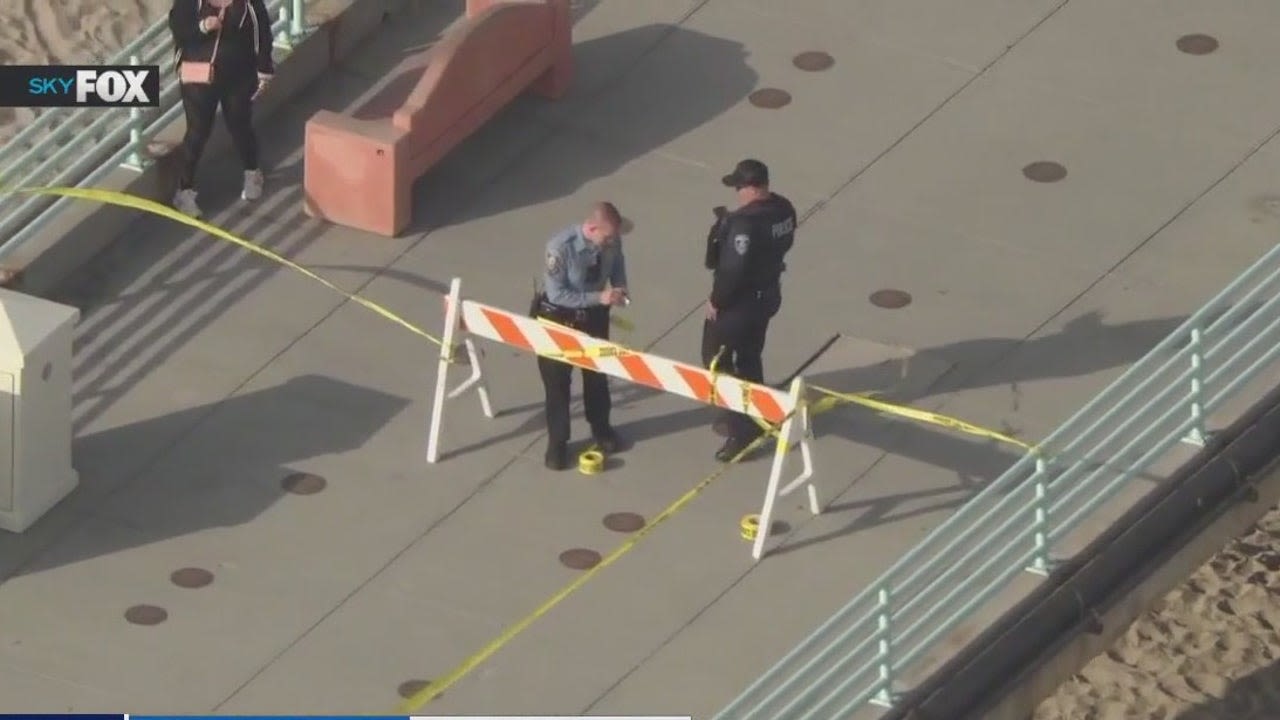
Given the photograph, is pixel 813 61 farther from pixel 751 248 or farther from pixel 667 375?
pixel 667 375

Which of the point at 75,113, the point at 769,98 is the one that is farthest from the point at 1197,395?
the point at 75,113

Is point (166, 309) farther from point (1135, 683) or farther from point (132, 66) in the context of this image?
point (1135, 683)

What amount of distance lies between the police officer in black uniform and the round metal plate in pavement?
1.30 m

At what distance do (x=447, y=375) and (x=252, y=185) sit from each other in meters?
2.11

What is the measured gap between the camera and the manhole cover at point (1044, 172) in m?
24.0

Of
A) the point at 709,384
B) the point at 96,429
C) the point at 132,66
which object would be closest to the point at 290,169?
the point at 132,66

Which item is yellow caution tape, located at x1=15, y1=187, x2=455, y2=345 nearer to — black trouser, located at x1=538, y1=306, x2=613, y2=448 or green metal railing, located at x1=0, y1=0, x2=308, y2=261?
green metal railing, located at x1=0, y1=0, x2=308, y2=261

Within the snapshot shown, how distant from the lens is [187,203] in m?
23.7

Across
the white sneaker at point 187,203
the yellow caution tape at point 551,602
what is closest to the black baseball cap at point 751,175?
the yellow caution tape at point 551,602

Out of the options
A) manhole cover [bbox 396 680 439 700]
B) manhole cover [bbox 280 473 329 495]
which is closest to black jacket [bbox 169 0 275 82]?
manhole cover [bbox 280 473 329 495]

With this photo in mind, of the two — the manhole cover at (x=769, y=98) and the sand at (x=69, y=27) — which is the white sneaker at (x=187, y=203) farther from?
the sand at (x=69, y=27)

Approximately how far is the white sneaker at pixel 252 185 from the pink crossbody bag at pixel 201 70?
64 centimetres

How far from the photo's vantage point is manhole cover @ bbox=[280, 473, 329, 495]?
859 inches

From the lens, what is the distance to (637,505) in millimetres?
21672
